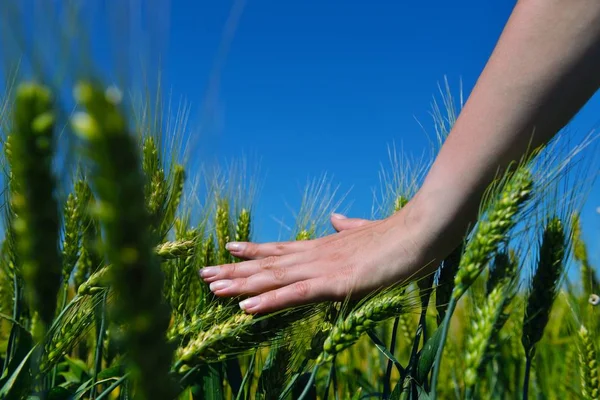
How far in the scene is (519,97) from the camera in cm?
122

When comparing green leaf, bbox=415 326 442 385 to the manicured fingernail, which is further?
the manicured fingernail

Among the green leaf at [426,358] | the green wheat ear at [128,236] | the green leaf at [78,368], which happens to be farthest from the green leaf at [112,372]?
the green wheat ear at [128,236]

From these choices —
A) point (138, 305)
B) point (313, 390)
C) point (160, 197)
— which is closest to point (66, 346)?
point (160, 197)

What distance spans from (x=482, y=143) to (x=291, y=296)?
1.61 feet

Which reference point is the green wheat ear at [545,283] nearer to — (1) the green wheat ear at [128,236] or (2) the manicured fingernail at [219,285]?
(2) the manicured fingernail at [219,285]

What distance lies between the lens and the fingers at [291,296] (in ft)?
4.30

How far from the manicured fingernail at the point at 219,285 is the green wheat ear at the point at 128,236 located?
0.95m

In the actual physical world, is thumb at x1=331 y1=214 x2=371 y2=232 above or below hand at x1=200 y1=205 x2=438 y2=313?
above

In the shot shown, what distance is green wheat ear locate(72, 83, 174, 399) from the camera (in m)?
0.42

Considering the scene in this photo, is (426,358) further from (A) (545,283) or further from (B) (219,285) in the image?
(B) (219,285)

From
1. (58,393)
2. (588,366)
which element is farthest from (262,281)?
(588,366)

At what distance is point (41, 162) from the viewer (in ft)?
1.95

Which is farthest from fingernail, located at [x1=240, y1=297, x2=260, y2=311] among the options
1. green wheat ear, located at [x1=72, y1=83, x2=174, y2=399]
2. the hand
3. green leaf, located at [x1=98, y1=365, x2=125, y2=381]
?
green wheat ear, located at [x1=72, y1=83, x2=174, y2=399]

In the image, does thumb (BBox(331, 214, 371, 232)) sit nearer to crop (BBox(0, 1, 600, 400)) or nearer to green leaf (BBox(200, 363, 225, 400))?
crop (BBox(0, 1, 600, 400))
